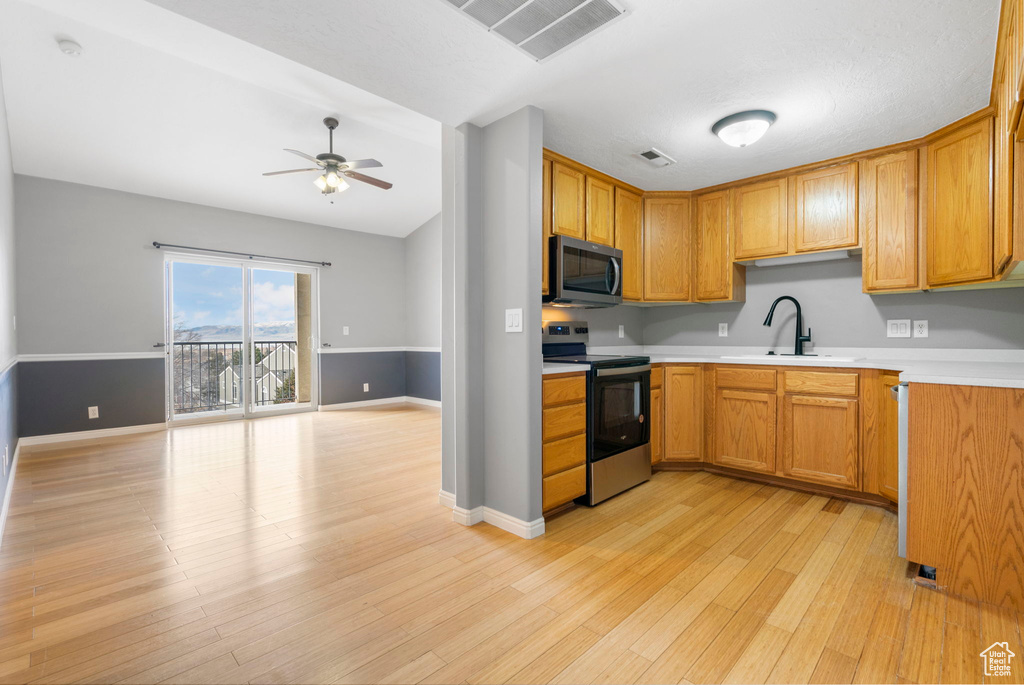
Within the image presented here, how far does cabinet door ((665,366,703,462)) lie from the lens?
3500 mm

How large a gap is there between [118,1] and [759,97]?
145 inches

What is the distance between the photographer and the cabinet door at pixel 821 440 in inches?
113

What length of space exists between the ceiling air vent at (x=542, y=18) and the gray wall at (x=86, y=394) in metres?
5.26

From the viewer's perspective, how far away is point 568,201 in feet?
9.97

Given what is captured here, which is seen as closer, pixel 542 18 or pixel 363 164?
pixel 542 18

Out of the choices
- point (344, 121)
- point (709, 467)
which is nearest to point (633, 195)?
point (709, 467)

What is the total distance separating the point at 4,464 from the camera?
277 centimetres

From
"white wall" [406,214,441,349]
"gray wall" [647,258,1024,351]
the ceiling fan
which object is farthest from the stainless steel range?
"white wall" [406,214,441,349]

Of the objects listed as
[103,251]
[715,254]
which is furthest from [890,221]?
[103,251]

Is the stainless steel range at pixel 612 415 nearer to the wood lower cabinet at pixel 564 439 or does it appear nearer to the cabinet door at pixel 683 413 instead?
the wood lower cabinet at pixel 564 439

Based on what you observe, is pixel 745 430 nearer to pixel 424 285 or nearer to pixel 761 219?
pixel 761 219

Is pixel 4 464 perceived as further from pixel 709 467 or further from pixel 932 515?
A: pixel 932 515

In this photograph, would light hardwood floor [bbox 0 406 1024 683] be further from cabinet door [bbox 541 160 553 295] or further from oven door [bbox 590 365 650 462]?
cabinet door [bbox 541 160 553 295]

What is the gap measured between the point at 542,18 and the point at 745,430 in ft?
9.40
